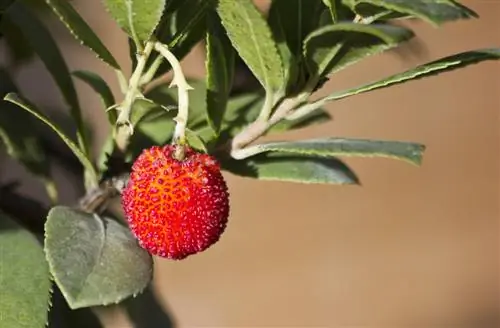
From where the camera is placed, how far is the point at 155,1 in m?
0.38

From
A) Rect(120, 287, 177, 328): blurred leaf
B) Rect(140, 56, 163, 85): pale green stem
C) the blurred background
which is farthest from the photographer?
the blurred background

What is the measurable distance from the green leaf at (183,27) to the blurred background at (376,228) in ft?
2.73

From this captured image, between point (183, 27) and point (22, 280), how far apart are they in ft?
0.48

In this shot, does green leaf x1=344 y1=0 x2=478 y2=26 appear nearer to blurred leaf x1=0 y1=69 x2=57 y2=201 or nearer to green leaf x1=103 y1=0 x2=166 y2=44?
green leaf x1=103 y1=0 x2=166 y2=44

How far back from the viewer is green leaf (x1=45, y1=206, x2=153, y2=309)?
38 cm

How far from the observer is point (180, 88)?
40cm

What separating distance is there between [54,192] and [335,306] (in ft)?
2.96

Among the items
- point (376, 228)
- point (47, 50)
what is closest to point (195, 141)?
point (47, 50)

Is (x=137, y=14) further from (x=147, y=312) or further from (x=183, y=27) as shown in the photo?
(x=147, y=312)

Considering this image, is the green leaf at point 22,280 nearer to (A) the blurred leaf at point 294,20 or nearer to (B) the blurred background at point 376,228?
(A) the blurred leaf at point 294,20

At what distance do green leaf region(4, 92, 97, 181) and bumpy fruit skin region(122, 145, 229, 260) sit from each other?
0.03m

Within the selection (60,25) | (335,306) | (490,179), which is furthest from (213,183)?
(490,179)

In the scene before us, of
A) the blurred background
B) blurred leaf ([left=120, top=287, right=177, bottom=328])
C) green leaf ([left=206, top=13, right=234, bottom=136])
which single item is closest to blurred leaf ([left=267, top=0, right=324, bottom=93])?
green leaf ([left=206, top=13, right=234, bottom=136])

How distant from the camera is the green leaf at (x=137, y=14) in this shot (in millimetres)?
381
